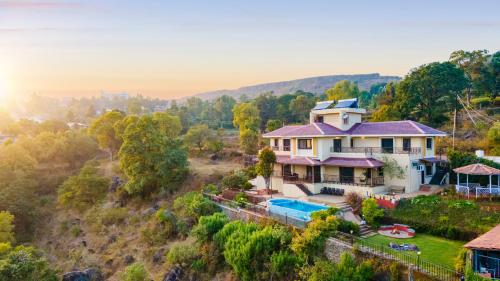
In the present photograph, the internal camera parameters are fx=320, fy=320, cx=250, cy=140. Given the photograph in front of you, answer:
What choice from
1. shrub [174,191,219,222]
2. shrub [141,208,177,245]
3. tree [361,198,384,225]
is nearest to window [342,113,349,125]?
tree [361,198,384,225]

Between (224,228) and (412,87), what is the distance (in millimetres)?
30166

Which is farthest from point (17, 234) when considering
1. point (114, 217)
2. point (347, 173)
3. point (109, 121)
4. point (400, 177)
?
point (400, 177)

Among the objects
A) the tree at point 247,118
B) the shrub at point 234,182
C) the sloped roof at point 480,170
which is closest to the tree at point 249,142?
the tree at point 247,118

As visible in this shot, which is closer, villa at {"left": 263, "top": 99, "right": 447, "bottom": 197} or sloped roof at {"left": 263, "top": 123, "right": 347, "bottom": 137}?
villa at {"left": 263, "top": 99, "right": 447, "bottom": 197}

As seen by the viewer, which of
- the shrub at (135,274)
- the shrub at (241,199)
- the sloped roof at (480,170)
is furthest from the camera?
the shrub at (241,199)

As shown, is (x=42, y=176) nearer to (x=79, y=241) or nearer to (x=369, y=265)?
(x=79, y=241)

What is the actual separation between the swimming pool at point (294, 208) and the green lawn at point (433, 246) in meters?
3.96

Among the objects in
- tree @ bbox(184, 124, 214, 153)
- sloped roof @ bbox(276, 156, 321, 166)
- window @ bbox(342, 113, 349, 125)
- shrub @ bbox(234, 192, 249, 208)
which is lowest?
shrub @ bbox(234, 192, 249, 208)

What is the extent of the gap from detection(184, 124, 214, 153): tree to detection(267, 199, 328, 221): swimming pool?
940 inches

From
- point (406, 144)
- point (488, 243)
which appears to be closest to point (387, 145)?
point (406, 144)

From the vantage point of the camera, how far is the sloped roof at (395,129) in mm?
23764

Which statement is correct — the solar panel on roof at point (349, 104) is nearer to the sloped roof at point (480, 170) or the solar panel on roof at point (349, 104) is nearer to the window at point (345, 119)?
the window at point (345, 119)

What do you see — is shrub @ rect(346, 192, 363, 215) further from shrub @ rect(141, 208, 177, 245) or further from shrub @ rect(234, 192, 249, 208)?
shrub @ rect(141, 208, 177, 245)

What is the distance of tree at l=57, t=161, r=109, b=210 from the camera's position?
3347 cm
